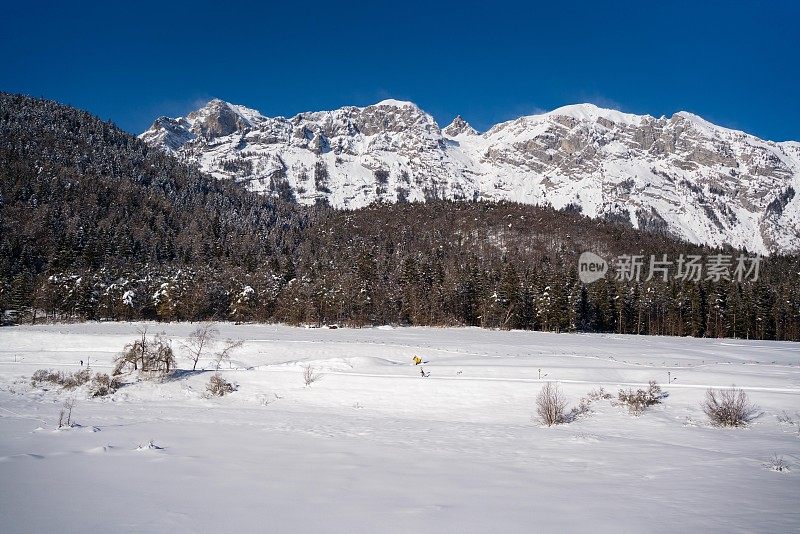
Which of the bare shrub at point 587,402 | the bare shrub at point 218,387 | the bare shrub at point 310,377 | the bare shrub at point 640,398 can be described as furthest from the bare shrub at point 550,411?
the bare shrub at point 218,387

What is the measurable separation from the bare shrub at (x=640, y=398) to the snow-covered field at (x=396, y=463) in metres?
0.59

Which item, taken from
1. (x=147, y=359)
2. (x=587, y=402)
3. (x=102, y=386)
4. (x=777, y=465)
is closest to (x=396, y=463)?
(x=777, y=465)

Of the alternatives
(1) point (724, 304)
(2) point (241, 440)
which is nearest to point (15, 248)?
(2) point (241, 440)

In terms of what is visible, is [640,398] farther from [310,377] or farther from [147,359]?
[147,359]

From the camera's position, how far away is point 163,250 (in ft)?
477

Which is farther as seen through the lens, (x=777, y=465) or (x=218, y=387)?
(x=218, y=387)

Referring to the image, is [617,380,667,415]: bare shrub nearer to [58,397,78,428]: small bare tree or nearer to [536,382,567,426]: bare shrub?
[536,382,567,426]: bare shrub

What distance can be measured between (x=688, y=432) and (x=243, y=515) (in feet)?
58.0

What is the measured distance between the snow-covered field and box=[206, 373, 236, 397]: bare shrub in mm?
867

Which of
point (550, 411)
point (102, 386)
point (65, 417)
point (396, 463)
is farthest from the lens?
point (102, 386)

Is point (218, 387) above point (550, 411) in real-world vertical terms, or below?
below

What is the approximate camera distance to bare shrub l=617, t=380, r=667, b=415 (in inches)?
857

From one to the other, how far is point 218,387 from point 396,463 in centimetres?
2125

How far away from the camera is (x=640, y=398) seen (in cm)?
2244
